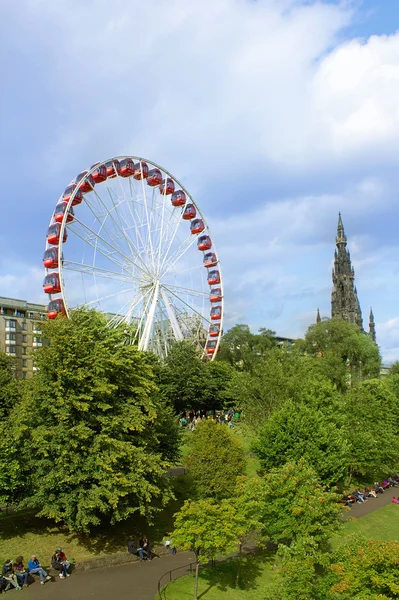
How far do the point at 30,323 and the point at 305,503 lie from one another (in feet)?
239

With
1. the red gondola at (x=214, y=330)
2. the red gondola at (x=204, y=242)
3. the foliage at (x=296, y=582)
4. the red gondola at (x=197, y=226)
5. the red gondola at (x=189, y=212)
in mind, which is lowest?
the foliage at (x=296, y=582)

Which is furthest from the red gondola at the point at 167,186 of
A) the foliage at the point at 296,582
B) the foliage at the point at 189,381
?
the foliage at the point at 296,582

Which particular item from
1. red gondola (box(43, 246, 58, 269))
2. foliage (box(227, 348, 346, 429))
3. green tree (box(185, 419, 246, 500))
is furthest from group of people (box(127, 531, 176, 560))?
red gondola (box(43, 246, 58, 269))

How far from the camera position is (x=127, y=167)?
5238 centimetres

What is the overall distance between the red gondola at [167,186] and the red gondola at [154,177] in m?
0.80

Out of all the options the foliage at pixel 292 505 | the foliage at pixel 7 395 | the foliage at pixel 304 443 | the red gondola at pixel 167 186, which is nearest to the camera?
the foliage at pixel 292 505

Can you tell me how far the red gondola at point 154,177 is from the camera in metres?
55.4

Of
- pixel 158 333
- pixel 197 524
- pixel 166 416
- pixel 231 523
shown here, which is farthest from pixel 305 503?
pixel 158 333

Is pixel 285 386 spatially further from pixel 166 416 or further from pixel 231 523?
pixel 231 523

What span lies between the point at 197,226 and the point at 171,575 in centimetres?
4257

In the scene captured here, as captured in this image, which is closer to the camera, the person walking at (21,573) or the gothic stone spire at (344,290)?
the person walking at (21,573)

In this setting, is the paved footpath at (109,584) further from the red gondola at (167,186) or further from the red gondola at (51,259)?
the red gondola at (167,186)

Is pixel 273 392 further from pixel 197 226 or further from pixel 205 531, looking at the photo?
→ pixel 197 226

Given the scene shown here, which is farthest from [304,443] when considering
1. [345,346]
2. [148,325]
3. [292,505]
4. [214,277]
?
[345,346]
